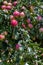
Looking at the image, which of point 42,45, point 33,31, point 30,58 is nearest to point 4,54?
point 30,58

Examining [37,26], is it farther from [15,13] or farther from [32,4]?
[15,13]

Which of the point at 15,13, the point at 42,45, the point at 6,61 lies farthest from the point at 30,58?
the point at 42,45

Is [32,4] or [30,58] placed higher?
[32,4]

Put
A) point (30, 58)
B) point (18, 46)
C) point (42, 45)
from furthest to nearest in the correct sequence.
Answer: point (42, 45) → point (30, 58) → point (18, 46)

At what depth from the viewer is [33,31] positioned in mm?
2631

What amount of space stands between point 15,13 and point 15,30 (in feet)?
0.43

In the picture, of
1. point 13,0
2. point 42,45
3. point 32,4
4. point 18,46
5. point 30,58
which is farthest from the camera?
point 42,45

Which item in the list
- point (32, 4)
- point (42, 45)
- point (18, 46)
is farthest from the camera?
point (42, 45)

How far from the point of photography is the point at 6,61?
2.22m

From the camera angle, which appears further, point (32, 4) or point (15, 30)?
point (32, 4)

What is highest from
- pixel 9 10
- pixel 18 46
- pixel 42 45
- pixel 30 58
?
pixel 9 10

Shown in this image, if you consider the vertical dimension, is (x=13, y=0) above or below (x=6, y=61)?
above

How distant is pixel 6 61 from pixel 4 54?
7cm

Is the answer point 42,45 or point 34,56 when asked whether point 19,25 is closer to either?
point 34,56
